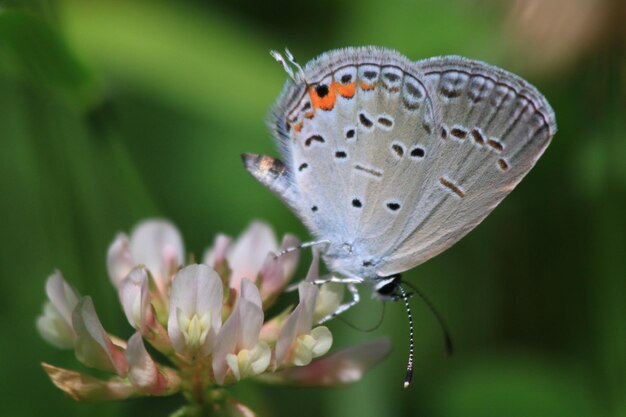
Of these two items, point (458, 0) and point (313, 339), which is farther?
point (458, 0)

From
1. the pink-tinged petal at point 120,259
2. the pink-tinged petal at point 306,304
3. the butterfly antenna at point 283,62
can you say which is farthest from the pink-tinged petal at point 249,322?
the butterfly antenna at point 283,62

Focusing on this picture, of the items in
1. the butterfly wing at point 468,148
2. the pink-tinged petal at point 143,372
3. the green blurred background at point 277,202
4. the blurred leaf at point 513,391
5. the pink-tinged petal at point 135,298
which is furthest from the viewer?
the blurred leaf at point 513,391

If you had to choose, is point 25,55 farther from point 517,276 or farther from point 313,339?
point 517,276

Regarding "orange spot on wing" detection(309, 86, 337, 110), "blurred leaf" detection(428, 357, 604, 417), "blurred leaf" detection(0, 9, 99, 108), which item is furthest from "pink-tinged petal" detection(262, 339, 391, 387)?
"blurred leaf" detection(0, 9, 99, 108)

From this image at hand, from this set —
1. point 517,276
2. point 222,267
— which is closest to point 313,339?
point 222,267

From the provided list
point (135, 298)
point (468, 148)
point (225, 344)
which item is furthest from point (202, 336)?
point (468, 148)

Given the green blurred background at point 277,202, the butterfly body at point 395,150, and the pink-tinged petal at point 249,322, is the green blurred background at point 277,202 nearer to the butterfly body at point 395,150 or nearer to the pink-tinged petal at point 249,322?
the butterfly body at point 395,150

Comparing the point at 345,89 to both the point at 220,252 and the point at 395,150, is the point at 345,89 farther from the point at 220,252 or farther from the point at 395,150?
the point at 220,252

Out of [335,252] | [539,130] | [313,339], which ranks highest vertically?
[539,130]
